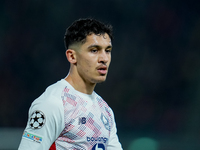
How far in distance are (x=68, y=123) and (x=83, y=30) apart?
2.40 feet

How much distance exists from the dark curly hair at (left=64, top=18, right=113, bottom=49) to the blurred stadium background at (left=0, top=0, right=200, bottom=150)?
4.57 meters

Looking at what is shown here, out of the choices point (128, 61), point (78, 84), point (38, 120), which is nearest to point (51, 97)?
point (38, 120)

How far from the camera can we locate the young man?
2035 mm

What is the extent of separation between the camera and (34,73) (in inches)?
290

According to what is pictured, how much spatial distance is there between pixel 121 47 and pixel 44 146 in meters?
5.97

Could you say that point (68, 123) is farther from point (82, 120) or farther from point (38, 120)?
point (38, 120)

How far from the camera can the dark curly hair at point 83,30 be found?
7.90 feet

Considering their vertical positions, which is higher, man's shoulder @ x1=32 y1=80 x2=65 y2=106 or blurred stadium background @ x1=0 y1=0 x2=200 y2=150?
blurred stadium background @ x1=0 y1=0 x2=200 y2=150

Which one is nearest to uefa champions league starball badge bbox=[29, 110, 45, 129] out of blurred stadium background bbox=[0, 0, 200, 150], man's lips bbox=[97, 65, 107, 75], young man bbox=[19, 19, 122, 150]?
young man bbox=[19, 19, 122, 150]

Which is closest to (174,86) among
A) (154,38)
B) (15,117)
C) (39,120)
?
(154,38)

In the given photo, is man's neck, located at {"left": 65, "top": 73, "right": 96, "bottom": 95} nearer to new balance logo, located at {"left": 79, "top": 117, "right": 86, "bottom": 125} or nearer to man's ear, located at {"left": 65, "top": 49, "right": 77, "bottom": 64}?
man's ear, located at {"left": 65, "top": 49, "right": 77, "bottom": 64}

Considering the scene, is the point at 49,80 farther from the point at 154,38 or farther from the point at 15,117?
the point at 154,38

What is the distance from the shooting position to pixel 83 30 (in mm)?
2424

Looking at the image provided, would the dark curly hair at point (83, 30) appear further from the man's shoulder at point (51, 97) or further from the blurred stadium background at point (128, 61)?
the blurred stadium background at point (128, 61)
